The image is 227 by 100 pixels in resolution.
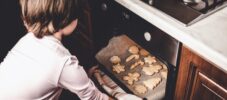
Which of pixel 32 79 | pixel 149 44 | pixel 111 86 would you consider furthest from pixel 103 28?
pixel 32 79

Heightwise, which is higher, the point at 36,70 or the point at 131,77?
the point at 36,70

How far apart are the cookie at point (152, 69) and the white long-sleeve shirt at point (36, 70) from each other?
1.69 ft

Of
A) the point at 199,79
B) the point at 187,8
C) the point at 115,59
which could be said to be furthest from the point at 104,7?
the point at 199,79

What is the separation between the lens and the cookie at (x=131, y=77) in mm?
1470

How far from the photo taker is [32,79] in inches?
39.4

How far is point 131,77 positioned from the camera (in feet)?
4.85

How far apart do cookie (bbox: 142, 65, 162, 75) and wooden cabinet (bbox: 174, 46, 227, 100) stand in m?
0.28

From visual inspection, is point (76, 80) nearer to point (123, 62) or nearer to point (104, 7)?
point (104, 7)

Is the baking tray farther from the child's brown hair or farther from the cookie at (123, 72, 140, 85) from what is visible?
the child's brown hair

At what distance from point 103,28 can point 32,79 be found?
0.62 m

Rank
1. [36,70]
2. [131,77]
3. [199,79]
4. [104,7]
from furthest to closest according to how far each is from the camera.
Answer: [131,77] → [104,7] → [199,79] → [36,70]

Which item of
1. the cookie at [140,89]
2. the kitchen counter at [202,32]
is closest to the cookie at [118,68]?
the cookie at [140,89]

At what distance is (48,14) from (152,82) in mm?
641

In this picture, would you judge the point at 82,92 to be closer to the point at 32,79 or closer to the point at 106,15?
the point at 32,79
